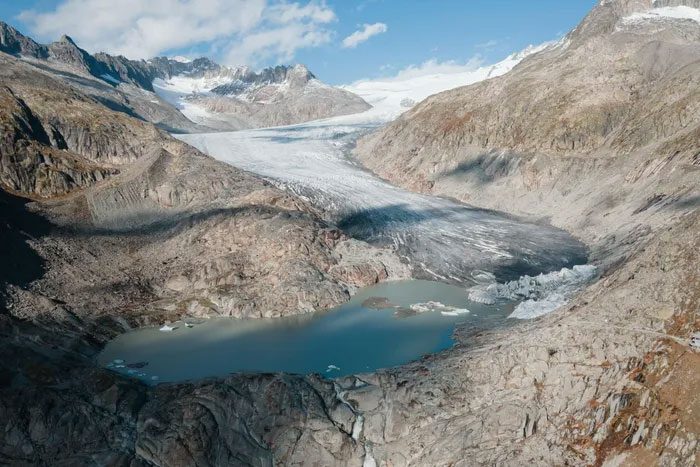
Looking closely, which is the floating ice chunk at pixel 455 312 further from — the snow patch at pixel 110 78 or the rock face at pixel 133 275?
the snow patch at pixel 110 78

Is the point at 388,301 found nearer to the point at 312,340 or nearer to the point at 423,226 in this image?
the point at 312,340

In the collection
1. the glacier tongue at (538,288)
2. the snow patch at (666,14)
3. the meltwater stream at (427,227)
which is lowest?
the glacier tongue at (538,288)

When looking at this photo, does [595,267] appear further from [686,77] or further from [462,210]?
[686,77]

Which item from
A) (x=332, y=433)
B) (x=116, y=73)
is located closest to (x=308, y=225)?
(x=332, y=433)

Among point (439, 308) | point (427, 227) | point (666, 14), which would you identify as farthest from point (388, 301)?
point (666, 14)

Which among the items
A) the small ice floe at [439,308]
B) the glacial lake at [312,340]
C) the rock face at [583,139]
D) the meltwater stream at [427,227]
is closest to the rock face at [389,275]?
the rock face at [583,139]

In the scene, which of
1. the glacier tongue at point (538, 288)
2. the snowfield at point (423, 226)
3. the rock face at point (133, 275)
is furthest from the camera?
the snowfield at point (423, 226)

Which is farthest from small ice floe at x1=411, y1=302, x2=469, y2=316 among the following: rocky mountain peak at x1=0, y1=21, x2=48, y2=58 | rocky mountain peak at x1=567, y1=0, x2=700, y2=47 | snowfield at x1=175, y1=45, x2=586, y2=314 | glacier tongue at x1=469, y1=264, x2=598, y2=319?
rocky mountain peak at x1=0, y1=21, x2=48, y2=58
